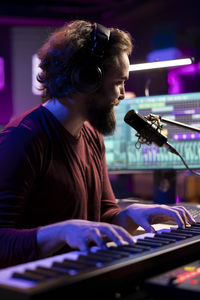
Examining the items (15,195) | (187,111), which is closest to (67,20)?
(187,111)

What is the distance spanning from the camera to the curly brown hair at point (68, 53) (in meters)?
1.27

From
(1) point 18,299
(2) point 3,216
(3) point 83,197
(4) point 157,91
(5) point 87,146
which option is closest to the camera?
(1) point 18,299

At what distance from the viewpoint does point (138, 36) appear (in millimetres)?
4508

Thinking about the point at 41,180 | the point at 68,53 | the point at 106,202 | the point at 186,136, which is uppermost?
the point at 68,53

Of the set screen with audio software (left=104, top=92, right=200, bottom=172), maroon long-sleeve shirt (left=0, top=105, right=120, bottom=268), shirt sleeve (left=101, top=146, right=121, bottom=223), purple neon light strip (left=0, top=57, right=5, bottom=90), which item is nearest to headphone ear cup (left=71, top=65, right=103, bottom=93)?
maroon long-sleeve shirt (left=0, top=105, right=120, bottom=268)

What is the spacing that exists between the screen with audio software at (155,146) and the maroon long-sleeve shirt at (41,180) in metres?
0.69

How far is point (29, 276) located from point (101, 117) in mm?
828

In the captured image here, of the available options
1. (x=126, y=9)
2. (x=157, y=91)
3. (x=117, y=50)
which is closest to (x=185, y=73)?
(x=126, y=9)

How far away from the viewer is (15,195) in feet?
3.35

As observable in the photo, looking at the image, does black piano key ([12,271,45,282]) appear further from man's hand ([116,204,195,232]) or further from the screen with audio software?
the screen with audio software

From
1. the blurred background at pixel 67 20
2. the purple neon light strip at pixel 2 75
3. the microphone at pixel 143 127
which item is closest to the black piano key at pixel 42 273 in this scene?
the microphone at pixel 143 127

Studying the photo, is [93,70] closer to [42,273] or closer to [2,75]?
[42,273]

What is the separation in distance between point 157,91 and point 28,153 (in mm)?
1341

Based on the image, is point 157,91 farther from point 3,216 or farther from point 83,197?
point 3,216
